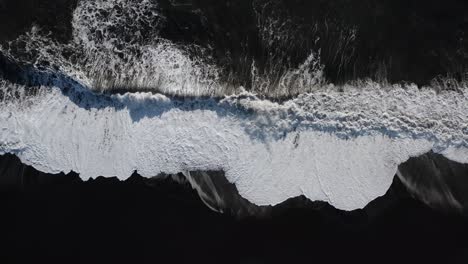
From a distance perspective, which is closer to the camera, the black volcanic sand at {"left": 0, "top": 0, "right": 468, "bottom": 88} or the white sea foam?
the white sea foam

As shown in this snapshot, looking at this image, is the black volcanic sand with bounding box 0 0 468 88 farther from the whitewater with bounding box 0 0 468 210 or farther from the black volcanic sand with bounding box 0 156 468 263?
the black volcanic sand with bounding box 0 156 468 263

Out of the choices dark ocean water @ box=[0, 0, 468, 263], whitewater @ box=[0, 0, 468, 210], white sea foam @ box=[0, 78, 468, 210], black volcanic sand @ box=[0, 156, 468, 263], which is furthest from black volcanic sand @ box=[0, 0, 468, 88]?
black volcanic sand @ box=[0, 156, 468, 263]

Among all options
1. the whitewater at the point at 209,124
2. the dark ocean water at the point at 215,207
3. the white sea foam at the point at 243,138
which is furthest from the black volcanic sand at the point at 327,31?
the white sea foam at the point at 243,138

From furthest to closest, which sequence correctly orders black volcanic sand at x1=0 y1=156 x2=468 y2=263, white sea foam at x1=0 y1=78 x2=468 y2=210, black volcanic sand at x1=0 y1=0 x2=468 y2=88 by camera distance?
black volcanic sand at x1=0 y1=0 x2=468 y2=88
white sea foam at x1=0 y1=78 x2=468 y2=210
black volcanic sand at x1=0 y1=156 x2=468 y2=263

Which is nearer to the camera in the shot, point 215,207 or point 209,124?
point 215,207

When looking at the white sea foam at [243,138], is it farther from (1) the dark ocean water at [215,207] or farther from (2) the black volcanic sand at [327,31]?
(2) the black volcanic sand at [327,31]

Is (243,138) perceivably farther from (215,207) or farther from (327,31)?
(327,31)

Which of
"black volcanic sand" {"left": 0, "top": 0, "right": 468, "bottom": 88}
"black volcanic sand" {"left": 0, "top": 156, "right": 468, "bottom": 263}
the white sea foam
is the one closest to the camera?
"black volcanic sand" {"left": 0, "top": 156, "right": 468, "bottom": 263}

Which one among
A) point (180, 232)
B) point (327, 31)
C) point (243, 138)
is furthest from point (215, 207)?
point (327, 31)

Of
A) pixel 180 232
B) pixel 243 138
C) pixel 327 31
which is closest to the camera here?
pixel 180 232
